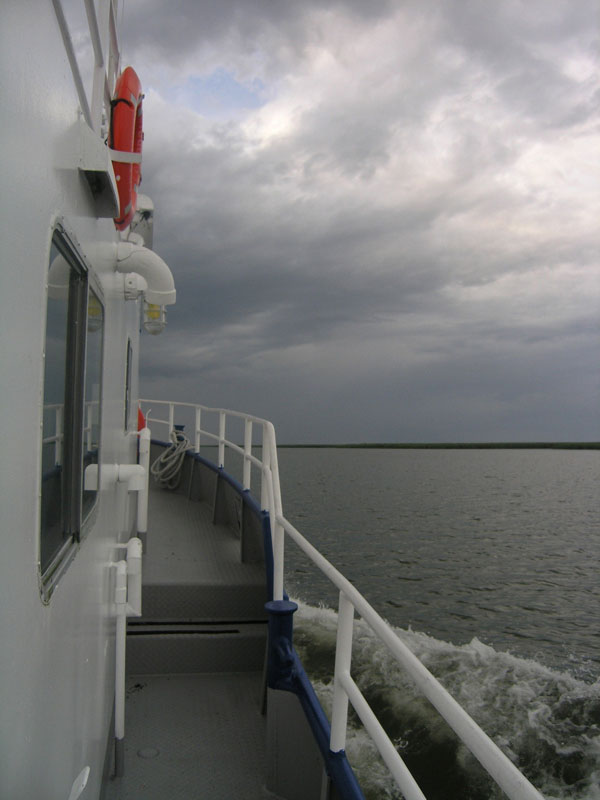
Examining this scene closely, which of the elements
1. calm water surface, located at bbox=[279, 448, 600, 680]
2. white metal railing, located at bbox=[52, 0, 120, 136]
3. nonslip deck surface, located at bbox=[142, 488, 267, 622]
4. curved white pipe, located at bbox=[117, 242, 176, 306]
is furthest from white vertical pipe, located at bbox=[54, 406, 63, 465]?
calm water surface, located at bbox=[279, 448, 600, 680]

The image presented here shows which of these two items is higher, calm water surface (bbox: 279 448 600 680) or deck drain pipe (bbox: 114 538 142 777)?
deck drain pipe (bbox: 114 538 142 777)

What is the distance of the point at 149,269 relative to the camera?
3383 millimetres

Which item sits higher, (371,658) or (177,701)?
(177,701)

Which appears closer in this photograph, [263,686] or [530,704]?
[263,686]

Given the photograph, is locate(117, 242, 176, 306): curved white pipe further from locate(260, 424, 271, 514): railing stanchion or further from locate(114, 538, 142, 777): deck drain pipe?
locate(114, 538, 142, 777): deck drain pipe

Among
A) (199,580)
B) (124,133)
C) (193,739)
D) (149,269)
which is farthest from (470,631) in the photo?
(124,133)

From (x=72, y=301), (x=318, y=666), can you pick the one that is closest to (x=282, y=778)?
(x=72, y=301)

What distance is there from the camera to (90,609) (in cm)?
225

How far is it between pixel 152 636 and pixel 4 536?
395cm

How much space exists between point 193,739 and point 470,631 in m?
7.54

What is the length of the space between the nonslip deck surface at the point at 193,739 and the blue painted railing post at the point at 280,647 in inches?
25.3

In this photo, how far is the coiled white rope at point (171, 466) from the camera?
345 inches

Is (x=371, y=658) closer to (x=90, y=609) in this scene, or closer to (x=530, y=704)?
(x=530, y=704)

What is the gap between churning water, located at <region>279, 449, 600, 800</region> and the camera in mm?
5676
